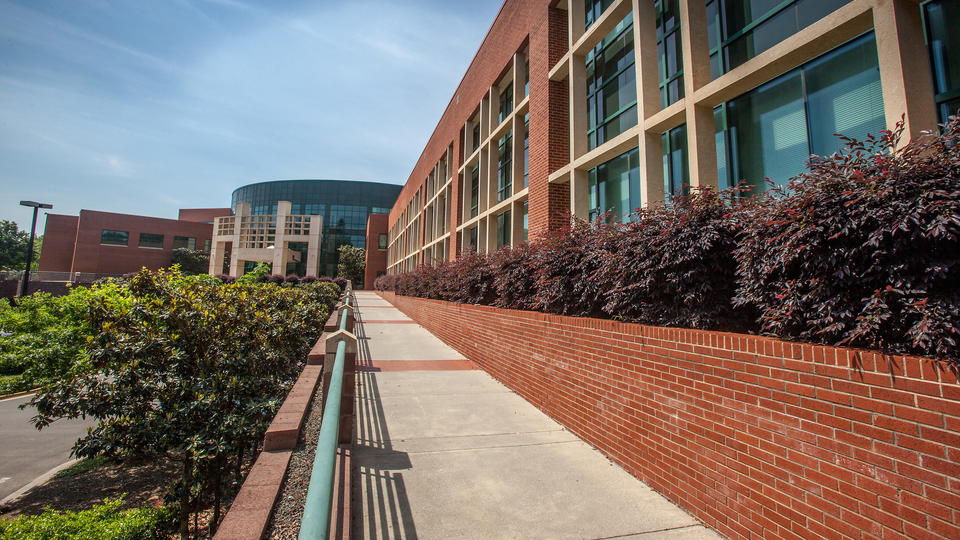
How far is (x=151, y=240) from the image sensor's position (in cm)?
6488

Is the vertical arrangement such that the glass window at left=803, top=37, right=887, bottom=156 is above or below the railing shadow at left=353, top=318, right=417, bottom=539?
above

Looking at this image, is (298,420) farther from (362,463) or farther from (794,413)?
(794,413)

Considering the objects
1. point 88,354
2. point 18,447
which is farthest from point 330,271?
point 88,354

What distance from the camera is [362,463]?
4098 mm

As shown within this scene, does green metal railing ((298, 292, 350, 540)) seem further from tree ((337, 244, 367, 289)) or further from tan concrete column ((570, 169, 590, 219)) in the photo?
tree ((337, 244, 367, 289))

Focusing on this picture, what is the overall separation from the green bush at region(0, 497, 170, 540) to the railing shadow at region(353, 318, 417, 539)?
2578mm

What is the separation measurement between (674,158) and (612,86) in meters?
2.55

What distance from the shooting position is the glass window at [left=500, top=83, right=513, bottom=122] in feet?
45.1

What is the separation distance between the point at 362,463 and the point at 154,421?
2.39 meters

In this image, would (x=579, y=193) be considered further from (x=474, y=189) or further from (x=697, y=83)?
(x=474, y=189)

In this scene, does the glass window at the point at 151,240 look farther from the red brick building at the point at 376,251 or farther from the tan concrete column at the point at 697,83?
the tan concrete column at the point at 697,83

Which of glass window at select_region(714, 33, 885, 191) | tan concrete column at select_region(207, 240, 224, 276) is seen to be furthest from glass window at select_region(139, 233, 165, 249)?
glass window at select_region(714, 33, 885, 191)

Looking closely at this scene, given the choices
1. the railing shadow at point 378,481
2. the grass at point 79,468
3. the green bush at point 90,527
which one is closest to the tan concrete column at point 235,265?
the grass at point 79,468

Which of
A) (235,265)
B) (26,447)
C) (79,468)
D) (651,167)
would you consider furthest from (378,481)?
(235,265)
